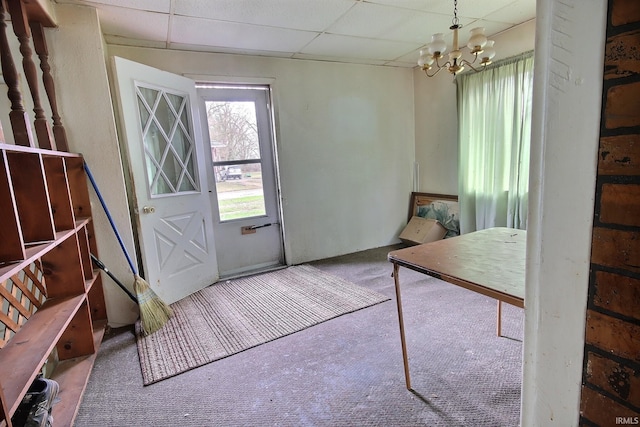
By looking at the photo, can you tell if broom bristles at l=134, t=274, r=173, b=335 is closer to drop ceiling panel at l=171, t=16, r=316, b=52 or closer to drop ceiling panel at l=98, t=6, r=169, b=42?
drop ceiling panel at l=98, t=6, r=169, b=42

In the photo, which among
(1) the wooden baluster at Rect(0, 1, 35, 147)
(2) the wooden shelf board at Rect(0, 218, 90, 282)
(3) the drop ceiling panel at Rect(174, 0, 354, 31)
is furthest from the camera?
(3) the drop ceiling panel at Rect(174, 0, 354, 31)

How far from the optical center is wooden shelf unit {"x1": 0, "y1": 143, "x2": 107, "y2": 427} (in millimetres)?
1163

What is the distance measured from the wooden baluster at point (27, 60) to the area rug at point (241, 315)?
151 centimetres

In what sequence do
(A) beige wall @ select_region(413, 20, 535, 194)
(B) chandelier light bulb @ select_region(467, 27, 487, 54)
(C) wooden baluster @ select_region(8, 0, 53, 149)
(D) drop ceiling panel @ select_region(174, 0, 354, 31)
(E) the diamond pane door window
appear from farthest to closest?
(A) beige wall @ select_region(413, 20, 535, 194) → (E) the diamond pane door window → (D) drop ceiling panel @ select_region(174, 0, 354, 31) → (B) chandelier light bulb @ select_region(467, 27, 487, 54) → (C) wooden baluster @ select_region(8, 0, 53, 149)

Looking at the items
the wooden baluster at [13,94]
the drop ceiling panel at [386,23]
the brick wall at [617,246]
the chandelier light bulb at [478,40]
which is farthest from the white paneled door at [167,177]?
the brick wall at [617,246]

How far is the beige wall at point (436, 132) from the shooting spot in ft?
12.7

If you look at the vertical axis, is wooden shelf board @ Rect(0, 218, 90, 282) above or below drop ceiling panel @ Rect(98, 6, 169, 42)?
below

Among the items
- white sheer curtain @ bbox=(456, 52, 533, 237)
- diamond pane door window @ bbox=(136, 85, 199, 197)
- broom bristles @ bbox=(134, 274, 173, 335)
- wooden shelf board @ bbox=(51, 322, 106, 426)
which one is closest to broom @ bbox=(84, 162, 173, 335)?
broom bristles @ bbox=(134, 274, 173, 335)

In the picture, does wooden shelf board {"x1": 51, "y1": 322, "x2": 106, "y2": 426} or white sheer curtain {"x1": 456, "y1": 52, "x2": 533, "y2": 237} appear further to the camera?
white sheer curtain {"x1": 456, "y1": 52, "x2": 533, "y2": 237}

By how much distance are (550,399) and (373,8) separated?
8.86 feet

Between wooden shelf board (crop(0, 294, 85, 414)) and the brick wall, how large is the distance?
1.69 metres

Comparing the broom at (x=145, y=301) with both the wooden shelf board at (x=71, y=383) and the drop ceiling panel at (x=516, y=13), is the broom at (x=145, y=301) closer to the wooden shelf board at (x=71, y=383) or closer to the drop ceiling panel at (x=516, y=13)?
the wooden shelf board at (x=71, y=383)

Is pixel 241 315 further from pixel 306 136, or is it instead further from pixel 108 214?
pixel 306 136
